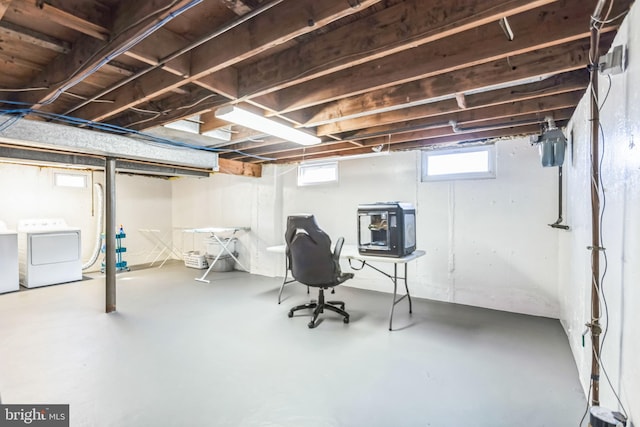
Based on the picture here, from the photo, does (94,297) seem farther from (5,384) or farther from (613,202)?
(613,202)

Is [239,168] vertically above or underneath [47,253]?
above

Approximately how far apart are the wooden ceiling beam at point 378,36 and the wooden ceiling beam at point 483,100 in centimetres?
113

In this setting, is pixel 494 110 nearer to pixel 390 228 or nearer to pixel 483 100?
pixel 483 100

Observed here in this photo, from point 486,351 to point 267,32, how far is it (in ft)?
9.60

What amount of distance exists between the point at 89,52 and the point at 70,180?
523 centimetres

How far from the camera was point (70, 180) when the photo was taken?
226 inches

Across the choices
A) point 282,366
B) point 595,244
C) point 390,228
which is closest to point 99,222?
point 282,366

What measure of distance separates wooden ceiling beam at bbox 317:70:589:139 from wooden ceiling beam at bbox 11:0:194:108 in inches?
84.4

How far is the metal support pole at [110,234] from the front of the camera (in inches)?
143

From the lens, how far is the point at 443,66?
73.5 inches

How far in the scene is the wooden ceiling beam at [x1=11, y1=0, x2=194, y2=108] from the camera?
138cm

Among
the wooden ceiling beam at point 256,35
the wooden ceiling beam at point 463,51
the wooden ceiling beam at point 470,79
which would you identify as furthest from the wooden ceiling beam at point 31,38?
the wooden ceiling beam at point 470,79

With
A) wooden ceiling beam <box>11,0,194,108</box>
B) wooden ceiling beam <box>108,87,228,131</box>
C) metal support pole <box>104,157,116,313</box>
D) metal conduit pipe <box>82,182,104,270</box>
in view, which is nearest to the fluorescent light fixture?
wooden ceiling beam <box>108,87,228,131</box>

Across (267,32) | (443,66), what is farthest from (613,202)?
(267,32)
